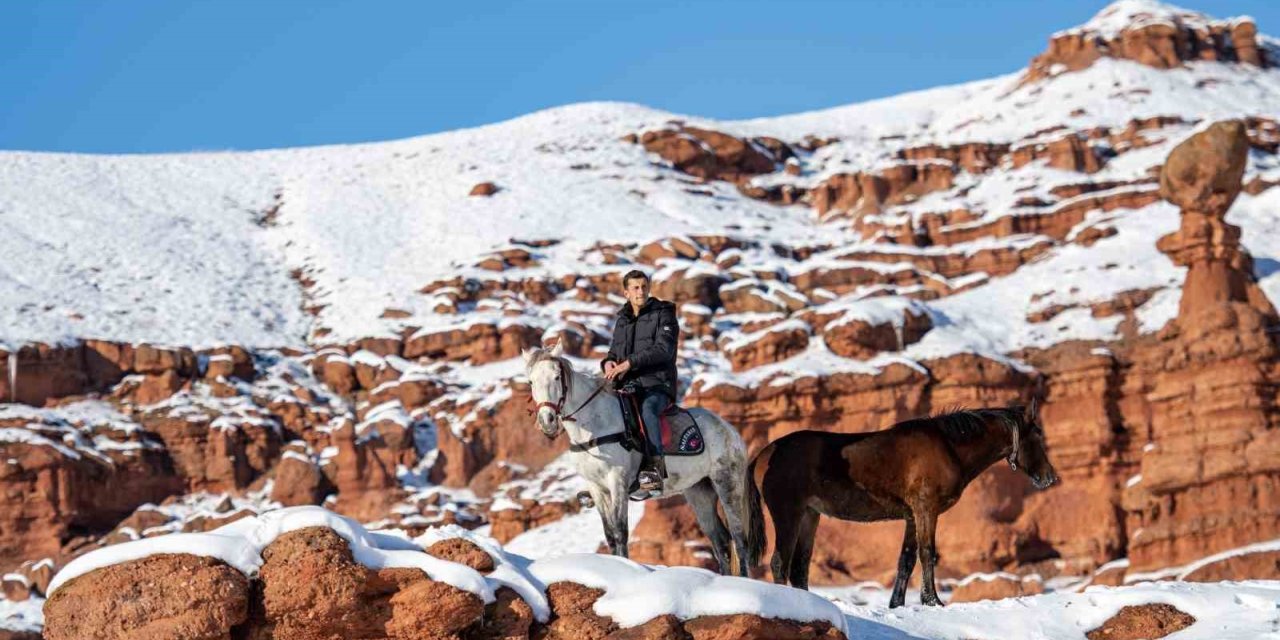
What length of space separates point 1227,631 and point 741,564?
5.26m

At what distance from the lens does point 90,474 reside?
61.9 meters

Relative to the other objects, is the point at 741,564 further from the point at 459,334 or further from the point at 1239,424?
the point at 459,334

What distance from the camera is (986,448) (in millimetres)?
18250

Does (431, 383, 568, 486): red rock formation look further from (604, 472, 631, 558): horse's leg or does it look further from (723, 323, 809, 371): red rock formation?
(604, 472, 631, 558): horse's leg

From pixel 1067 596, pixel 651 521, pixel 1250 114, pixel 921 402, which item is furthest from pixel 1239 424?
pixel 1250 114

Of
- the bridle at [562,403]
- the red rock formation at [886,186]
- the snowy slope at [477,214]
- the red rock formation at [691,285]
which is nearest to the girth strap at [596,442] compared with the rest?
the bridle at [562,403]

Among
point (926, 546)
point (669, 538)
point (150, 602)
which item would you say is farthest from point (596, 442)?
point (669, 538)

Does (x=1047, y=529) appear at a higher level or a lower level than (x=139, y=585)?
lower

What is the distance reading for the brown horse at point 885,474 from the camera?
1783 cm

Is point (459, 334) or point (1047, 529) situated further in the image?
point (459, 334)

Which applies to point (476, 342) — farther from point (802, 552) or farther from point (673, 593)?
point (673, 593)

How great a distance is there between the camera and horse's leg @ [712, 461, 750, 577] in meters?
17.0

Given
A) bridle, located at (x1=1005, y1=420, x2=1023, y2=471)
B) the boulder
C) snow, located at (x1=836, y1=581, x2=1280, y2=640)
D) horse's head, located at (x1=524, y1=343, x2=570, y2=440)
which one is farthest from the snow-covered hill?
the boulder

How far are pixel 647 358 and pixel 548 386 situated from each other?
1773 mm
